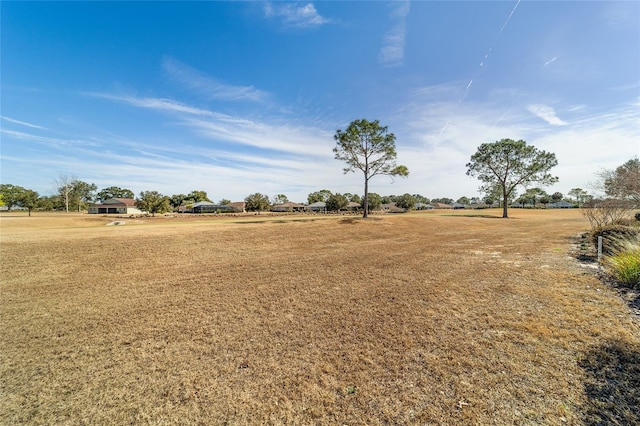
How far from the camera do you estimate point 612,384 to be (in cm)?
298

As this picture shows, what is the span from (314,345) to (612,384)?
3.84 meters

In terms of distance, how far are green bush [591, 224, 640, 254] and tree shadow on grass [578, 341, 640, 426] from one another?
716cm

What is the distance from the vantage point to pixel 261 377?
3.38m

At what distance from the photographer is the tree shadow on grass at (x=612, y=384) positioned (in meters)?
2.57

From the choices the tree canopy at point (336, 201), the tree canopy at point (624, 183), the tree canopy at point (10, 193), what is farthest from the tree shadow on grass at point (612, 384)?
the tree canopy at point (10, 193)

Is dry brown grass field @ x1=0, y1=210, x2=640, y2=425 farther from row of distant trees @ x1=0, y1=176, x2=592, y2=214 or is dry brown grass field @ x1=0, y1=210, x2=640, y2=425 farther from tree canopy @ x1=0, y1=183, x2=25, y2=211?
tree canopy @ x1=0, y1=183, x2=25, y2=211

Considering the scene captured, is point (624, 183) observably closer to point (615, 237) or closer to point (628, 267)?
point (615, 237)

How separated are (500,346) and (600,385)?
1.06 meters

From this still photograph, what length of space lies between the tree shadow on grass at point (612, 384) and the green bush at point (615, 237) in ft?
23.5

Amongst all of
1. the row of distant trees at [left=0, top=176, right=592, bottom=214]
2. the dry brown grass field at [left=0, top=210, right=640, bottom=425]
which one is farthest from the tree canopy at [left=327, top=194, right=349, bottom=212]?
the dry brown grass field at [left=0, top=210, right=640, bottom=425]

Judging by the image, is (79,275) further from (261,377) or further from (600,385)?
(600,385)

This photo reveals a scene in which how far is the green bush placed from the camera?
8.80 meters

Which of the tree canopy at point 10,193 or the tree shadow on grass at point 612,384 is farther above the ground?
the tree canopy at point 10,193

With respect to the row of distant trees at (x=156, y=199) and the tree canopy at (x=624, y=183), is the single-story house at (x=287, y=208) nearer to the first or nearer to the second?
the row of distant trees at (x=156, y=199)
